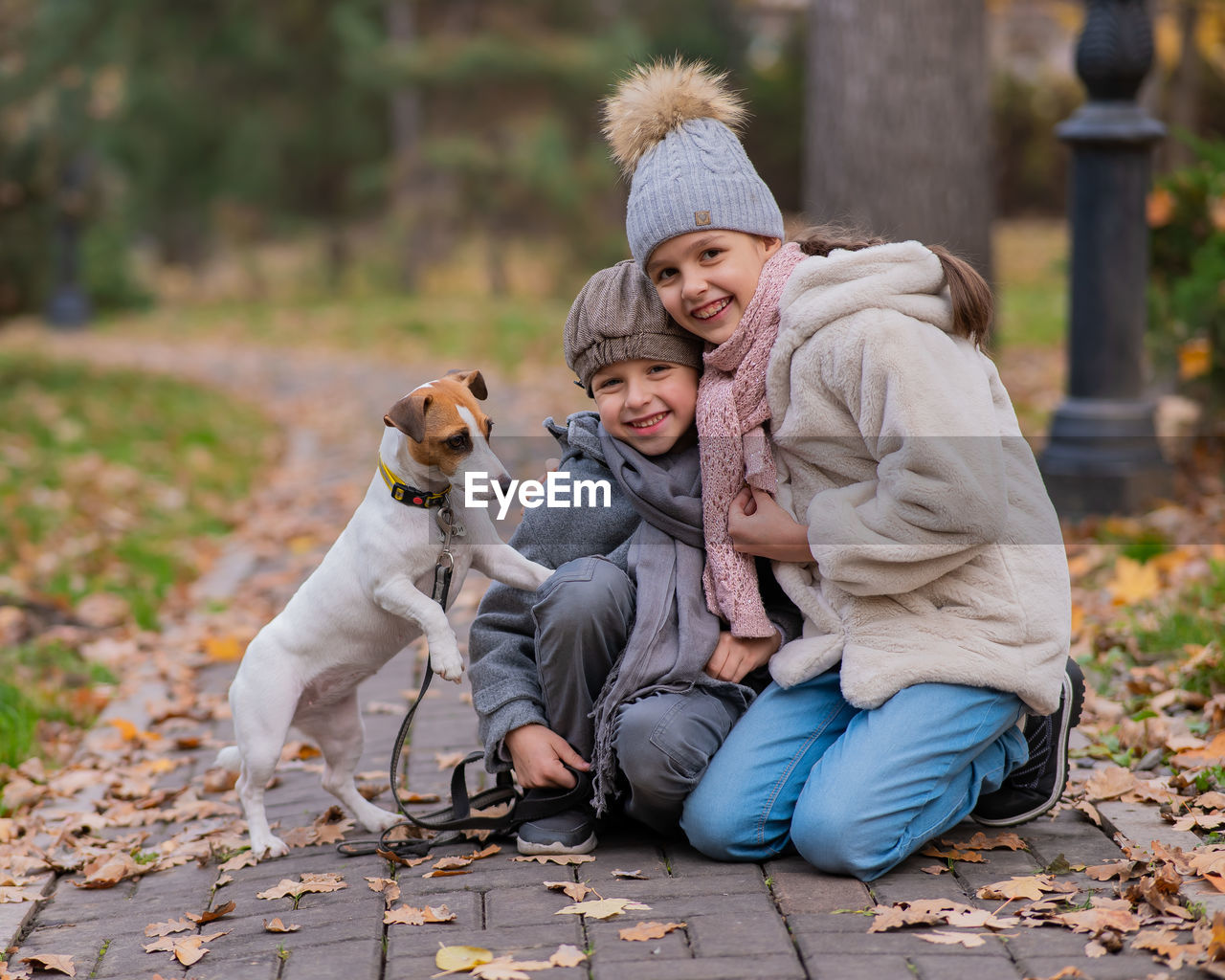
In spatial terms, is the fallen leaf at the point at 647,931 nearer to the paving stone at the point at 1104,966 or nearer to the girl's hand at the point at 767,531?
the paving stone at the point at 1104,966

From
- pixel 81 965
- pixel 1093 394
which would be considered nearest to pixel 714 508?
pixel 81 965

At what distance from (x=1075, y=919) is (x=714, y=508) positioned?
1.16 m

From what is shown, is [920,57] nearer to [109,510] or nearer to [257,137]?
[109,510]

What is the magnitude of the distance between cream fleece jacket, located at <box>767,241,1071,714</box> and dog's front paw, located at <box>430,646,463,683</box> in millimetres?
810

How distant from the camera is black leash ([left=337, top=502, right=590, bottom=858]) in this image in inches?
123

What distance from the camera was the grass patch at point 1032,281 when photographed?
12.3 m

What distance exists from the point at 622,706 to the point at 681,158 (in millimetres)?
1275

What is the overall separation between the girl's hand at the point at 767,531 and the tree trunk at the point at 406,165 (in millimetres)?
22080

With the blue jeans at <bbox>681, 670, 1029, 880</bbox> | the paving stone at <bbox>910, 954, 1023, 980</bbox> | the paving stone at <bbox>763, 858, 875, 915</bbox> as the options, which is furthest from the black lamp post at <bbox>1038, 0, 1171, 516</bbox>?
the paving stone at <bbox>910, 954, 1023, 980</bbox>

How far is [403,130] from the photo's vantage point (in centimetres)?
2597

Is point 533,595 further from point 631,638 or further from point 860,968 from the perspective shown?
point 860,968

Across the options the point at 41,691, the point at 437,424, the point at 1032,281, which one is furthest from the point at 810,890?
the point at 1032,281

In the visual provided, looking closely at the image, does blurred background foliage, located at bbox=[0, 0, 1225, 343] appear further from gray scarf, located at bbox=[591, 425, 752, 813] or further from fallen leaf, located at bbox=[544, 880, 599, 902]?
fallen leaf, located at bbox=[544, 880, 599, 902]

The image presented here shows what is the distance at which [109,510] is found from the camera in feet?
26.8
